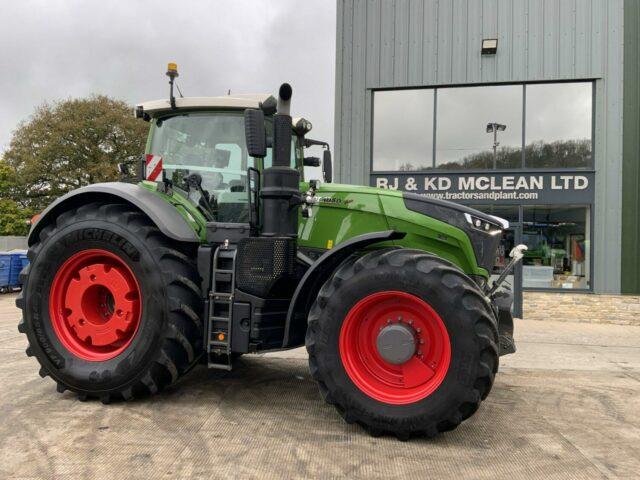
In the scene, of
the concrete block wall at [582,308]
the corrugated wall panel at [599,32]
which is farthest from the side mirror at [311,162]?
the corrugated wall panel at [599,32]

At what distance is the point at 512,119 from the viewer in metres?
11.5

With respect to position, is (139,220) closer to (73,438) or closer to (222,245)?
(222,245)

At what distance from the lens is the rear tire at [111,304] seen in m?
3.76

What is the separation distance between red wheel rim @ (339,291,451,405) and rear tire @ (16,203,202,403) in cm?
122

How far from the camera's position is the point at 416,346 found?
11.0ft

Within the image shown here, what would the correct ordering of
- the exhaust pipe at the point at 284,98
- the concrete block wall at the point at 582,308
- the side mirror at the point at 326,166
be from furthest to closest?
the concrete block wall at the point at 582,308 → the side mirror at the point at 326,166 → the exhaust pipe at the point at 284,98

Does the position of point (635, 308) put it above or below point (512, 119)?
below

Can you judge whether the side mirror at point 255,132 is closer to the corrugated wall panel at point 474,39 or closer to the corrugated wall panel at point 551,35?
the corrugated wall panel at point 474,39

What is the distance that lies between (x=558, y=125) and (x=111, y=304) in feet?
34.2

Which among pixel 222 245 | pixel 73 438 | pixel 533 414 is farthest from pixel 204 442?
pixel 533 414

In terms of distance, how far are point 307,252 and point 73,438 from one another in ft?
6.82

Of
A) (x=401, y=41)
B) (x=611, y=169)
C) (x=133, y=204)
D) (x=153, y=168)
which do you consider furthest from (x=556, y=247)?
(x=133, y=204)

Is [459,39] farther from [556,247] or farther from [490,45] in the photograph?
[556,247]

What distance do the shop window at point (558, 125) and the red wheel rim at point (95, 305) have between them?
9.85 metres
